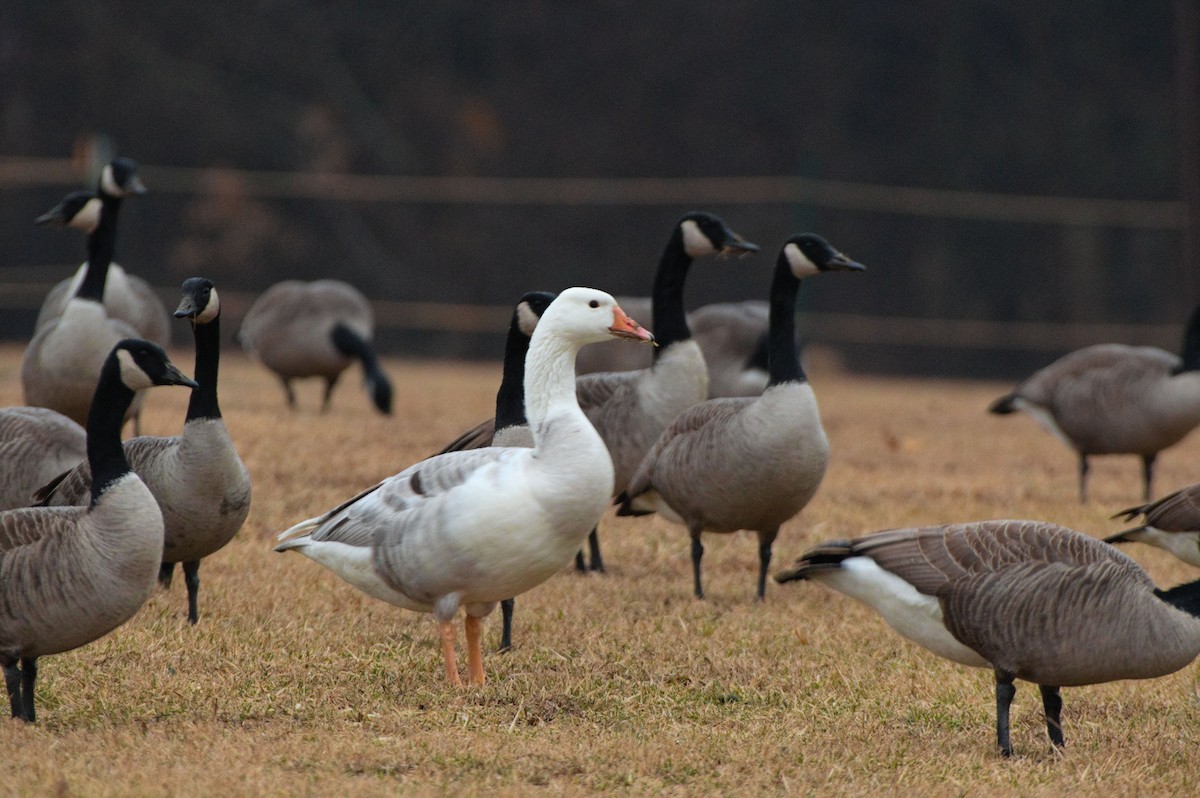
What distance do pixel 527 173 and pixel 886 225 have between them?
5025 mm

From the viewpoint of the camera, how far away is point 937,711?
15.1ft

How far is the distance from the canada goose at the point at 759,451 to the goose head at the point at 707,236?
59 centimetres

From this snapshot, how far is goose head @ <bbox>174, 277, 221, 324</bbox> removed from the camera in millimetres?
5012

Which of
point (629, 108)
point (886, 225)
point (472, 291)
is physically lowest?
point (472, 291)

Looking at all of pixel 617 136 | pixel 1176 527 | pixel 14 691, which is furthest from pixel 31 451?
pixel 617 136

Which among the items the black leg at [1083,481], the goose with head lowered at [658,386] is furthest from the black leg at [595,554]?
the black leg at [1083,481]

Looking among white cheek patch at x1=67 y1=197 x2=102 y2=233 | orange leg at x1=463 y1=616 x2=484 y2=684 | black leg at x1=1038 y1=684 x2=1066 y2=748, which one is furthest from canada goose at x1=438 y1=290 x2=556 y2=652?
white cheek patch at x1=67 y1=197 x2=102 y2=233

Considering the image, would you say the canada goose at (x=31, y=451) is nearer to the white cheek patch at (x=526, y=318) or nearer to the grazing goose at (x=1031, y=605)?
the white cheek patch at (x=526, y=318)

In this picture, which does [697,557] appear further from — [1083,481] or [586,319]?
[1083,481]

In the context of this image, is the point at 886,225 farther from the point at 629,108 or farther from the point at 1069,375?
the point at 1069,375

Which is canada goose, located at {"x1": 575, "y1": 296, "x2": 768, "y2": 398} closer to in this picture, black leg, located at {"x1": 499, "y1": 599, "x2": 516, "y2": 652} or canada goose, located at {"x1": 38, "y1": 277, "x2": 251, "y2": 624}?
black leg, located at {"x1": 499, "y1": 599, "x2": 516, "y2": 652}

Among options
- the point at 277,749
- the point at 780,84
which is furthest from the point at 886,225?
the point at 277,749

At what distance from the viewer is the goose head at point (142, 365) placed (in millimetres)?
4230

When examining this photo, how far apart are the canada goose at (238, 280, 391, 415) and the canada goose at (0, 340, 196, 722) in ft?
23.7
